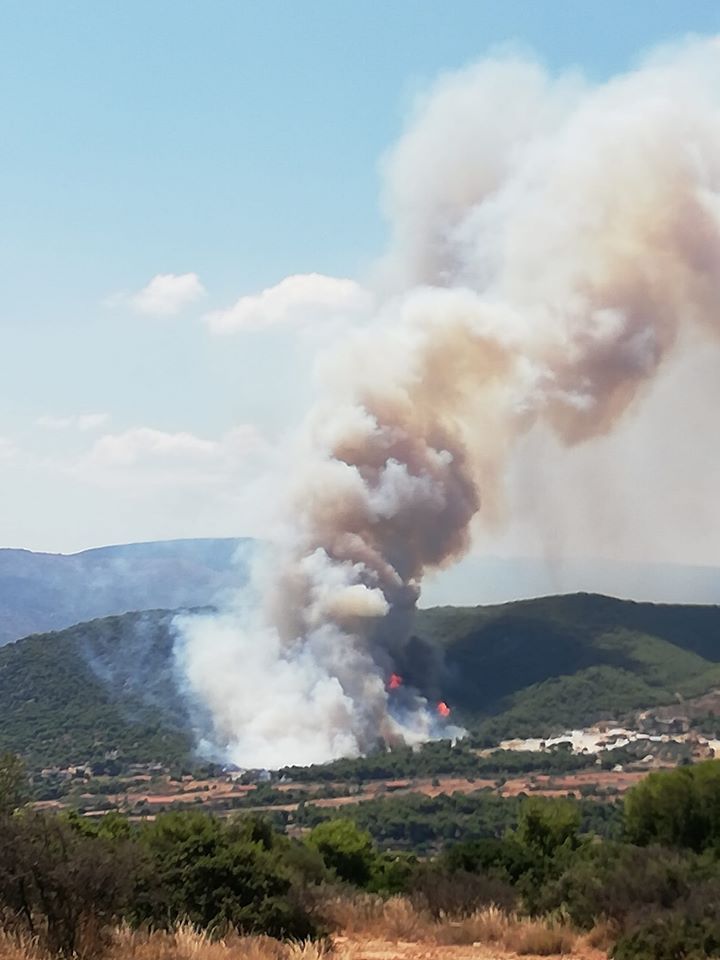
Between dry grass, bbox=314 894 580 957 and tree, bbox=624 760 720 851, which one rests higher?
tree, bbox=624 760 720 851

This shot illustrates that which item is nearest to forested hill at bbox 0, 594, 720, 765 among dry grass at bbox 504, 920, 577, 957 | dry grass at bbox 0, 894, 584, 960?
dry grass at bbox 0, 894, 584, 960

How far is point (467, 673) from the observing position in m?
119

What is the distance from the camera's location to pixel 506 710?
360 ft

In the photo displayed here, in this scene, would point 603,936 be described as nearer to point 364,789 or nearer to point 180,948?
point 180,948

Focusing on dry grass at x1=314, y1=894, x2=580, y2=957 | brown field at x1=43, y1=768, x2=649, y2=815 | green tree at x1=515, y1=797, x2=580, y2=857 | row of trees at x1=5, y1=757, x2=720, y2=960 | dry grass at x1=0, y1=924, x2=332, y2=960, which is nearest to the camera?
dry grass at x1=0, y1=924, x2=332, y2=960

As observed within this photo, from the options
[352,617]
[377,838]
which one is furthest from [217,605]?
[377,838]

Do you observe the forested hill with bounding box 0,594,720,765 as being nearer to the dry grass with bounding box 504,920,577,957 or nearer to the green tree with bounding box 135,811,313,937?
the green tree with bounding box 135,811,313,937

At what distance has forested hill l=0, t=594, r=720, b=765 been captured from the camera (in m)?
104

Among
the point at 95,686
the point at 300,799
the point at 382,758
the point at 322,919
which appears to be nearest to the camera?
the point at 322,919

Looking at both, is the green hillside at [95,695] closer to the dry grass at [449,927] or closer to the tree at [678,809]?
the tree at [678,809]

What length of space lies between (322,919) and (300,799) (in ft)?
184

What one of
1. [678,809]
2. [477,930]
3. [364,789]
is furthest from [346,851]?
[364,789]

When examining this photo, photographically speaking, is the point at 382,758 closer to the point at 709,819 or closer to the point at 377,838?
the point at 377,838

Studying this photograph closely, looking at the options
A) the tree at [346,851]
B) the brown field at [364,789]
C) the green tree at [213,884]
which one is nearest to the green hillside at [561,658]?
the brown field at [364,789]
